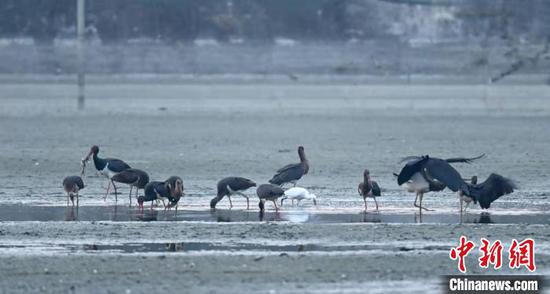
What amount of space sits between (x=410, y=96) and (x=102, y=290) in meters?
23.6

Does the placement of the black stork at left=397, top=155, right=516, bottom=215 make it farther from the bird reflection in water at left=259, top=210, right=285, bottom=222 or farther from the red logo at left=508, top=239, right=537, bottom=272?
the red logo at left=508, top=239, right=537, bottom=272

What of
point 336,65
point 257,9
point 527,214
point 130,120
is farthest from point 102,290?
point 257,9

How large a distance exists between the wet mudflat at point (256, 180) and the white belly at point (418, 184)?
1.14ft

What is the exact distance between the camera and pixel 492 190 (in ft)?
44.7

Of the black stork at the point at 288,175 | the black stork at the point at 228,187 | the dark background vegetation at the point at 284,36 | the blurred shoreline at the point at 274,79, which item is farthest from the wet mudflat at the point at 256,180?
the dark background vegetation at the point at 284,36

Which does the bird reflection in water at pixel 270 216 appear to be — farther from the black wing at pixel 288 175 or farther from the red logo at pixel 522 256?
the red logo at pixel 522 256

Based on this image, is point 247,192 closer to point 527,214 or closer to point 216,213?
point 216,213

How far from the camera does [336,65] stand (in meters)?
36.0

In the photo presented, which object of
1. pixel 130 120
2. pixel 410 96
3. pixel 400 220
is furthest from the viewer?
pixel 410 96

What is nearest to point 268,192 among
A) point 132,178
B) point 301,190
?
point 301,190

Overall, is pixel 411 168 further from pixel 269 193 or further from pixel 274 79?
pixel 274 79

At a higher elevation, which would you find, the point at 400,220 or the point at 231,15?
the point at 231,15

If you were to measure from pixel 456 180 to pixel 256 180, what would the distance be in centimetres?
467

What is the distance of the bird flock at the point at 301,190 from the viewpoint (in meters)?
13.4
